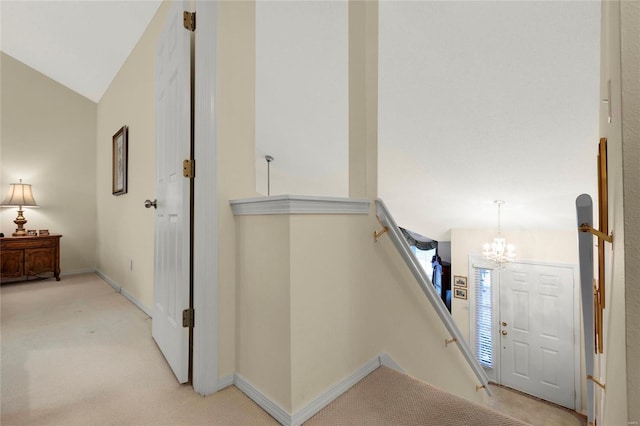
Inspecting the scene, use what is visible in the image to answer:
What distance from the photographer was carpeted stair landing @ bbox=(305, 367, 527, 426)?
1.20 meters

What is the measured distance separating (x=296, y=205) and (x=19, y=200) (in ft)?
14.8

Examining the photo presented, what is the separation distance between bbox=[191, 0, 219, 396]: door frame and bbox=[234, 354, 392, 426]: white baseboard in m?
0.14

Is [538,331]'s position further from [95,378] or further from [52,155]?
[52,155]

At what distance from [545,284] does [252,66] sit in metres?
5.36

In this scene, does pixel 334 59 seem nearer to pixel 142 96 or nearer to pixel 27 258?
pixel 142 96

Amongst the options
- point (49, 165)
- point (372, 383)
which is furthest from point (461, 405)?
point (49, 165)

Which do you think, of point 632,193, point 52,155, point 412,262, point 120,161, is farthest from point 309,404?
point 52,155

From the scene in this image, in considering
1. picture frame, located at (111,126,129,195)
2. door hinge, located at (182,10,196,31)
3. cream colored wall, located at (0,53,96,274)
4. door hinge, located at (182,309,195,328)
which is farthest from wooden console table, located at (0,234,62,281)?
door hinge, located at (182,10,196,31)

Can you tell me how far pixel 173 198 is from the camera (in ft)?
5.39

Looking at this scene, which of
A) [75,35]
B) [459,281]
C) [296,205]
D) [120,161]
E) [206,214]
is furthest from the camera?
[459,281]

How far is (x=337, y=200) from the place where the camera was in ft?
4.61

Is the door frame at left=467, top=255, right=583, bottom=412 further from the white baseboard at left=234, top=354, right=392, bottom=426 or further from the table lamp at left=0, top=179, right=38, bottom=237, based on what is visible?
the table lamp at left=0, top=179, right=38, bottom=237

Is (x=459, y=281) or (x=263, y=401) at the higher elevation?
(x=263, y=401)

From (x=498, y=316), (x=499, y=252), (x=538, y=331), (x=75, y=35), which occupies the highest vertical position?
(x=75, y=35)
